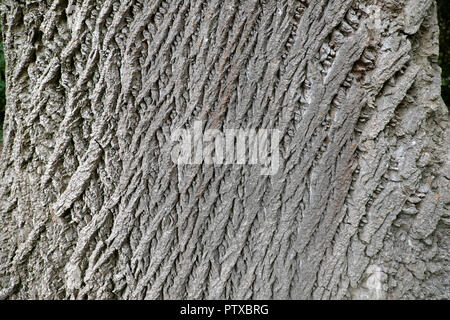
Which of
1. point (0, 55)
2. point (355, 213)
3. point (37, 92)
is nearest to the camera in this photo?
point (355, 213)

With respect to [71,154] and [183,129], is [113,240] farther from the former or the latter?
[183,129]

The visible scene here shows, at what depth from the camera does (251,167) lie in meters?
1.54

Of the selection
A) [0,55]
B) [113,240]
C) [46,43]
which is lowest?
[113,240]

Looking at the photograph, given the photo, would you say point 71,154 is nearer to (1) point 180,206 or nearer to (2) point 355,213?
(1) point 180,206

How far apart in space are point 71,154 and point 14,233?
1.77 feet

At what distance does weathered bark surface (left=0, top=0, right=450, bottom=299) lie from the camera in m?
1.50

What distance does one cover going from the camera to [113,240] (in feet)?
5.17

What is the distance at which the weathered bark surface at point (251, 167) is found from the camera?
59.0 inches

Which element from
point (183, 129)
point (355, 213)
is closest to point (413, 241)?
point (355, 213)

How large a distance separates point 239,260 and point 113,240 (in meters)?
0.60

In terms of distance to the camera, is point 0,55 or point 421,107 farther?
point 0,55

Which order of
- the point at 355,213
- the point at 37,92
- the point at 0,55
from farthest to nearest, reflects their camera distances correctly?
the point at 0,55 < the point at 37,92 < the point at 355,213

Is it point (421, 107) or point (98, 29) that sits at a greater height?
point (98, 29)

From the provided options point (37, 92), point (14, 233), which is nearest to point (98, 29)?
point (37, 92)
